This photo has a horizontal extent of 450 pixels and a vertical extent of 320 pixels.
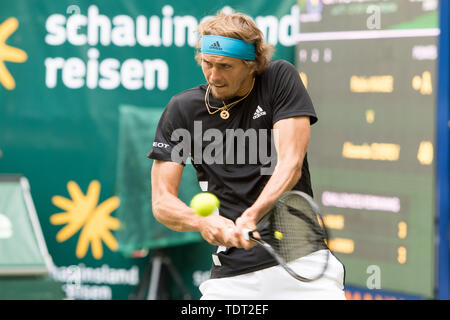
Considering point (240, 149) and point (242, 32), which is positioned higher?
point (242, 32)

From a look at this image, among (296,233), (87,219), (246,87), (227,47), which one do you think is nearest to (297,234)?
(296,233)

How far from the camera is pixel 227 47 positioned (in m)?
3.21

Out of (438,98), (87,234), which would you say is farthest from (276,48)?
(87,234)

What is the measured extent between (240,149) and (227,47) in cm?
44

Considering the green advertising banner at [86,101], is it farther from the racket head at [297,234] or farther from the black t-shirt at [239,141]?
the racket head at [297,234]

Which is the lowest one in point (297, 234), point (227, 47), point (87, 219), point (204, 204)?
point (87, 219)

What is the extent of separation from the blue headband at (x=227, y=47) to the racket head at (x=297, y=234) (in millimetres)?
633

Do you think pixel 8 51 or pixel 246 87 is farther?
pixel 8 51

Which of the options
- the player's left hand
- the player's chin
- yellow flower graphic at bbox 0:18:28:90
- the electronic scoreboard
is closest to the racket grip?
the player's left hand

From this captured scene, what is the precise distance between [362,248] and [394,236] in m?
0.25

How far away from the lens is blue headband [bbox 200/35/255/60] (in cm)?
320

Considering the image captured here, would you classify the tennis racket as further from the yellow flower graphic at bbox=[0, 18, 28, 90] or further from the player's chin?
the yellow flower graphic at bbox=[0, 18, 28, 90]

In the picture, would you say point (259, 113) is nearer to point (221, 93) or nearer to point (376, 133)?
point (221, 93)
